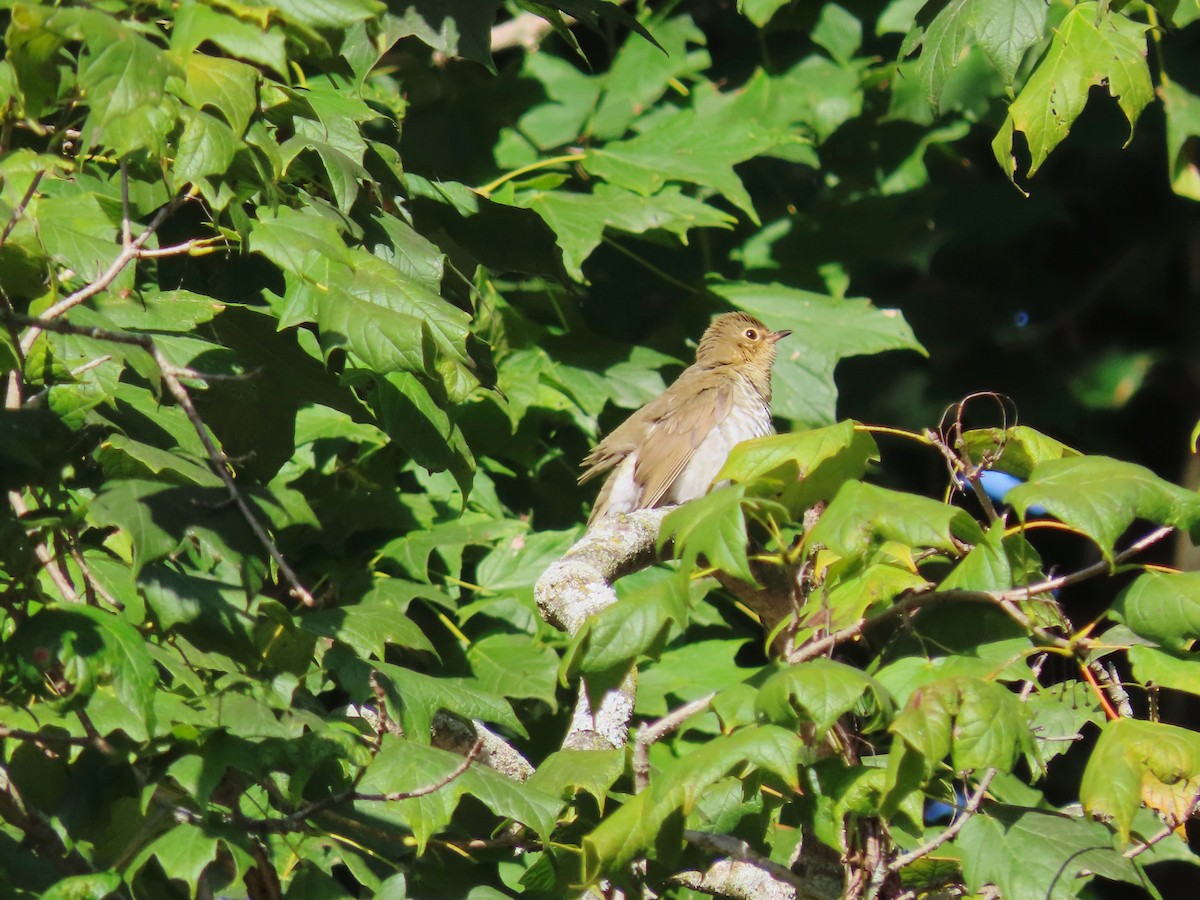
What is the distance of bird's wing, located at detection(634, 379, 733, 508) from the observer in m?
5.93

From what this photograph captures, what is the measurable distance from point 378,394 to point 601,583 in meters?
0.67

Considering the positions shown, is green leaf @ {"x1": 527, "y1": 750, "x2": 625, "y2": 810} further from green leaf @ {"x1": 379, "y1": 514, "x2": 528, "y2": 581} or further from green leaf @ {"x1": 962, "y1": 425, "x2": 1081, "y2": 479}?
green leaf @ {"x1": 379, "y1": 514, "x2": 528, "y2": 581}

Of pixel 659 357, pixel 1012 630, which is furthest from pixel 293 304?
pixel 659 357

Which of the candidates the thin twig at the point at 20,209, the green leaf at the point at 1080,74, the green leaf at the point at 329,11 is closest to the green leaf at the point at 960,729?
the green leaf at the point at 1080,74

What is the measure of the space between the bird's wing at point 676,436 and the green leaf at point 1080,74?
304cm

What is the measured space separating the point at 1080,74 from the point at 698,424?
10.9 ft

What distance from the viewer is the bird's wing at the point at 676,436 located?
593 cm

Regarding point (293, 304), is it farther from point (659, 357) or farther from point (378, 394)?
point (659, 357)

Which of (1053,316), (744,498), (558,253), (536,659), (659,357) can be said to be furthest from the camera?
(1053,316)

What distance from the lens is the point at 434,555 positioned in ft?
14.7

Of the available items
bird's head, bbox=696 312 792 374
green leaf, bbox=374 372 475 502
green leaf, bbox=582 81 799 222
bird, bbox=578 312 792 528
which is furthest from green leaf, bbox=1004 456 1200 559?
bird's head, bbox=696 312 792 374

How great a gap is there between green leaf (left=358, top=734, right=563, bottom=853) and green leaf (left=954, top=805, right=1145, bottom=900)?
743mm

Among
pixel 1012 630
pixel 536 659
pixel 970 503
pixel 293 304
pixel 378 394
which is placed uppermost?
pixel 293 304

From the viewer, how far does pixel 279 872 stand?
3031 millimetres
